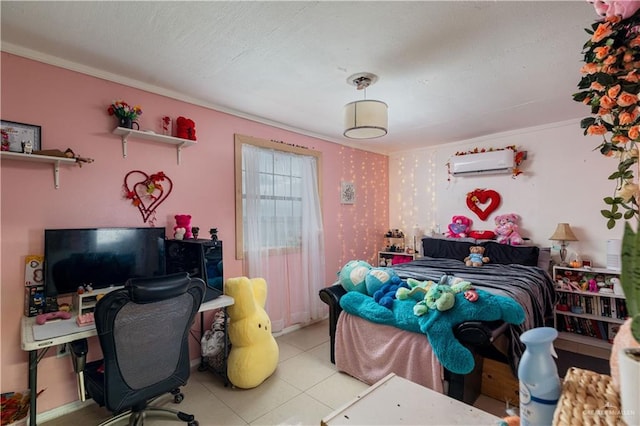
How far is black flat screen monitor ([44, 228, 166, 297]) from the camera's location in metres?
1.99

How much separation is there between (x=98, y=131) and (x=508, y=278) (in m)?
3.66

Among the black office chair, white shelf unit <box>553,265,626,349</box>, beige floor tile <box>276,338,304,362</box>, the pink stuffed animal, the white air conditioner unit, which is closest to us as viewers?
the pink stuffed animal

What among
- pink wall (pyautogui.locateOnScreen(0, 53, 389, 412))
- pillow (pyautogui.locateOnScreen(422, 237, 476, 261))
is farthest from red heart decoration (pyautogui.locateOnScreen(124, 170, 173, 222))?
pillow (pyautogui.locateOnScreen(422, 237, 476, 261))

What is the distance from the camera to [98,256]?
2.14 meters

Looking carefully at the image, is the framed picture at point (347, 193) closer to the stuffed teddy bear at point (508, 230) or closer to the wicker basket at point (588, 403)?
the stuffed teddy bear at point (508, 230)

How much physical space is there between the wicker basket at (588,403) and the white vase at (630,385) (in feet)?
0.08

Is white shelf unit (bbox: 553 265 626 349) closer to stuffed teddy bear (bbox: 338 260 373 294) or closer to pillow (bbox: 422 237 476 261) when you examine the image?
pillow (bbox: 422 237 476 261)

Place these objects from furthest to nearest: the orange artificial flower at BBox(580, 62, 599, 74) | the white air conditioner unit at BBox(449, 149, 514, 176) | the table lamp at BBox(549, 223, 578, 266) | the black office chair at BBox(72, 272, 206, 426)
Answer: the white air conditioner unit at BBox(449, 149, 514, 176) < the table lamp at BBox(549, 223, 578, 266) < the black office chair at BBox(72, 272, 206, 426) < the orange artificial flower at BBox(580, 62, 599, 74)

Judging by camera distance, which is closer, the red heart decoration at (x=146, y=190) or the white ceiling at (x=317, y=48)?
the white ceiling at (x=317, y=48)

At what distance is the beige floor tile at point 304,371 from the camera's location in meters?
2.47

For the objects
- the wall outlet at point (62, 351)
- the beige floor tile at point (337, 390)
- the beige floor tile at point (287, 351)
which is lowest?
the beige floor tile at point (337, 390)

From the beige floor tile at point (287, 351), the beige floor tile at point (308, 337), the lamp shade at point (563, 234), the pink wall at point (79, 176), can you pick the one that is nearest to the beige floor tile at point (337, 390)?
the beige floor tile at point (287, 351)

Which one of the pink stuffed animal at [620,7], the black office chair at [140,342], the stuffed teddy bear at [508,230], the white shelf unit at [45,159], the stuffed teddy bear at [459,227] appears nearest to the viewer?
the pink stuffed animal at [620,7]

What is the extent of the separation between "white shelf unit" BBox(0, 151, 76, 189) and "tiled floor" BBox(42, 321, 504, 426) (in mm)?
1628
